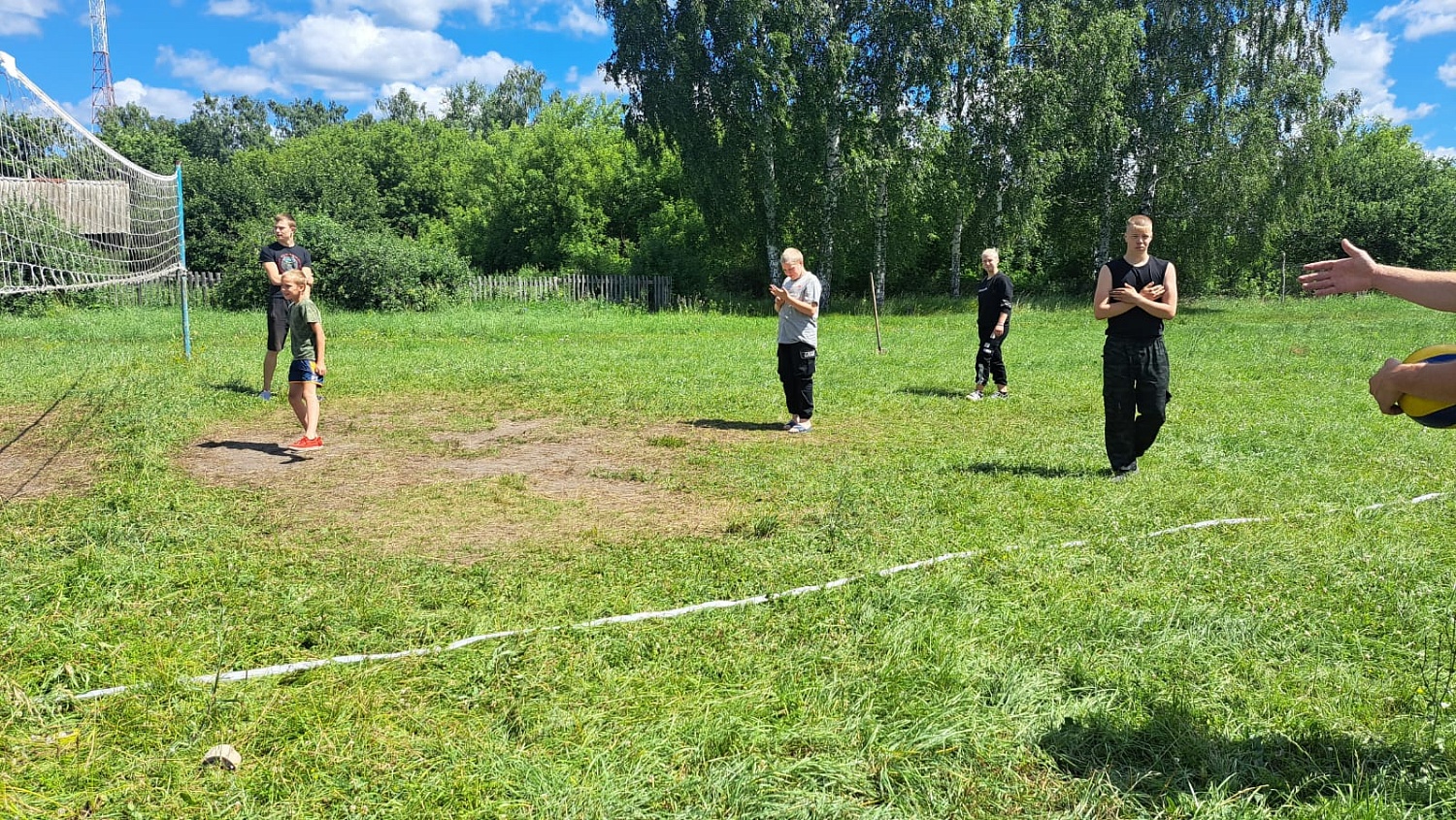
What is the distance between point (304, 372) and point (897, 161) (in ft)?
72.1

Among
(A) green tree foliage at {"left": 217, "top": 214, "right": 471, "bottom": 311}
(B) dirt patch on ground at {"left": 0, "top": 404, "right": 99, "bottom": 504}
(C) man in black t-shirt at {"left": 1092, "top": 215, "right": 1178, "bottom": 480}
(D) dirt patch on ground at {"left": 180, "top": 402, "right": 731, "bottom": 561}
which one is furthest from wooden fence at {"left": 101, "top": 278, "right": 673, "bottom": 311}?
(C) man in black t-shirt at {"left": 1092, "top": 215, "right": 1178, "bottom": 480}

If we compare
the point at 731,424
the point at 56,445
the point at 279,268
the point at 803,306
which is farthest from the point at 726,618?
the point at 279,268

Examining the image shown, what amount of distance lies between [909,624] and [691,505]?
257cm

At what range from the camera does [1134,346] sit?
676 centimetres

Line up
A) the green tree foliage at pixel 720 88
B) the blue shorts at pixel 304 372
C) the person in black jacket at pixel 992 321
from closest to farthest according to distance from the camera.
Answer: the blue shorts at pixel 304 372 → the person in black jacket at pixel 992 321 → the green tree foliage at pixel 720 88

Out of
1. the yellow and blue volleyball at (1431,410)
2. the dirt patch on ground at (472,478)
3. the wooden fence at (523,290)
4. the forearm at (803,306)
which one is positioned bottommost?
the dirt patch on ground at (472,478)

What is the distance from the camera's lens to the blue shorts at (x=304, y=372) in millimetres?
7426

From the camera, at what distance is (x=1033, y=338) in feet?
64.5

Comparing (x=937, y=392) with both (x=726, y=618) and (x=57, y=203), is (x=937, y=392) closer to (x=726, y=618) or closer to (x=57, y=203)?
(x=726, y=618)

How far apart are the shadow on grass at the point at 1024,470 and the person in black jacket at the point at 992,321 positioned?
3.59 m

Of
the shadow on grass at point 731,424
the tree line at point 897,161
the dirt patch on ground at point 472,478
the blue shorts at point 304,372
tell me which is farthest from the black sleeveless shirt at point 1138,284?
the tree line at point 897,161

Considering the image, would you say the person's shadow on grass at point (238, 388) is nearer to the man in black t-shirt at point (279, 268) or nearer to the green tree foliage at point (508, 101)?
the man in black t-shirt at point (279, 268)

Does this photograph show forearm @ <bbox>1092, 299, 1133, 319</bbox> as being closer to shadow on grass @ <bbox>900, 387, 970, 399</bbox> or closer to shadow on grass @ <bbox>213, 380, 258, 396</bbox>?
shadow on grass @ <bbox>900, 387, 970, 399</bbox>

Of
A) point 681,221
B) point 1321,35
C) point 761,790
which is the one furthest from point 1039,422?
point 1321,35
